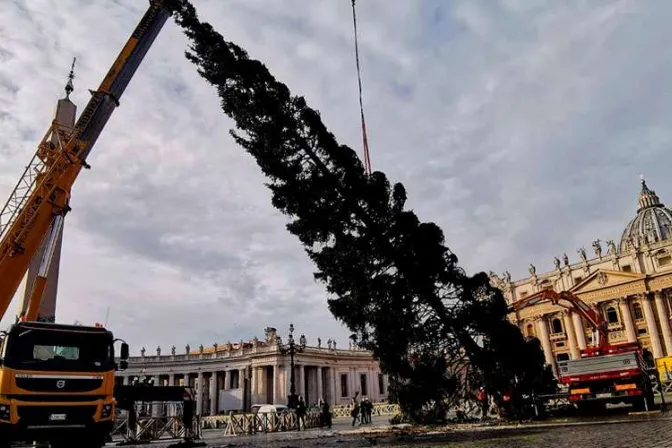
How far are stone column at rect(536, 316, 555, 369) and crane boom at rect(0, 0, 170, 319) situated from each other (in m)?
74.7

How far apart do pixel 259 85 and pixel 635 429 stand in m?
15.1

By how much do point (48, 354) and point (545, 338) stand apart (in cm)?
7842

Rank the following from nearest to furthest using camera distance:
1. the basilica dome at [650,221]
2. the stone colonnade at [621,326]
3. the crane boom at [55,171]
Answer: the crane boom at [55,171] → the stone colonnade at [621,326] → the basilica dome at [650,221]

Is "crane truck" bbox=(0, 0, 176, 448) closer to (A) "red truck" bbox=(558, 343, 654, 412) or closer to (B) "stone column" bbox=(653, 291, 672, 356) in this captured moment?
(A) "red truck" bbox=(558, 343, 654, 412)

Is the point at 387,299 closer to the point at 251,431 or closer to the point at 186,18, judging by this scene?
the point at 186,18

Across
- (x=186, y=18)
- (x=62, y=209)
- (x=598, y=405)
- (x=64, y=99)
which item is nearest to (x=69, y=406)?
(x=62, y=209)

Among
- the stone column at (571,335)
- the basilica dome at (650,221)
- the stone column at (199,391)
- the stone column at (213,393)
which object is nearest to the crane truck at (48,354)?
the stone column at (213,393)

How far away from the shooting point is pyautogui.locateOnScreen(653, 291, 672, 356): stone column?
64750mm

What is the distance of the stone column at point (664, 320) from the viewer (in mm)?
64750

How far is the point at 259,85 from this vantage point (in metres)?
17.6

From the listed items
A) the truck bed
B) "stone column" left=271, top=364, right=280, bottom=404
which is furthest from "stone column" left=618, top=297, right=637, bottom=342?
the truck bed

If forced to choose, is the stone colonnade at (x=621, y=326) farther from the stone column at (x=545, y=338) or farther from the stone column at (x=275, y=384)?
the stone column at (x=275, y=384)

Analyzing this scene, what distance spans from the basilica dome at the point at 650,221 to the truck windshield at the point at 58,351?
3762 inches

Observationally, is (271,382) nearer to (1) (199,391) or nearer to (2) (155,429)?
(1) (199,391)
